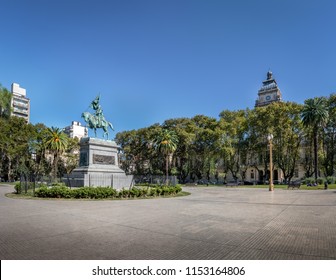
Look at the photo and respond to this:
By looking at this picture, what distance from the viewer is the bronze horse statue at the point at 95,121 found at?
2862cm

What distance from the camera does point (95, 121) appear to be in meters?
29.2

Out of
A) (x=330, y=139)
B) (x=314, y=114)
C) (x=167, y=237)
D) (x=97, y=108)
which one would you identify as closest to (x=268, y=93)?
(x=330, y=139)

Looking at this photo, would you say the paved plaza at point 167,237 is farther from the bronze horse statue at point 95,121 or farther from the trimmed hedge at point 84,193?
the bronze horse statue at point 95,121

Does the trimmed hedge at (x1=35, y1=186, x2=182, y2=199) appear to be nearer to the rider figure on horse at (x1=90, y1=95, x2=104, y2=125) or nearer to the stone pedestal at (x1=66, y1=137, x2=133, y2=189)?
the stone pedestal at (x1=66, y1=137, x2=133, y2=189)

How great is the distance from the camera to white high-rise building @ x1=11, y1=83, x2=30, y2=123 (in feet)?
313

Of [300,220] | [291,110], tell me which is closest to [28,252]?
[300,220]

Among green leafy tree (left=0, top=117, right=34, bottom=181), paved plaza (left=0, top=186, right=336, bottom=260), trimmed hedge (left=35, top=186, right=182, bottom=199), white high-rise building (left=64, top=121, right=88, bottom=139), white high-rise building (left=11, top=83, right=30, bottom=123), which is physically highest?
white high-rise building (left=11, top=83, right=30, bottom=123)

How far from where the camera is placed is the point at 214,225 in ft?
27.7

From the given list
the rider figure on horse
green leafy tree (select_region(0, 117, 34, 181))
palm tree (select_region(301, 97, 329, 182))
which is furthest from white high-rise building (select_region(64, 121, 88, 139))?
palm tree (select_region(301, 97, 329, 182))

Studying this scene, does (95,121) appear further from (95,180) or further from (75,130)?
(75,130)

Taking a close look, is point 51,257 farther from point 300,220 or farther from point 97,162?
point 97,162

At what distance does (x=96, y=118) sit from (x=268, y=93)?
83.5 metres

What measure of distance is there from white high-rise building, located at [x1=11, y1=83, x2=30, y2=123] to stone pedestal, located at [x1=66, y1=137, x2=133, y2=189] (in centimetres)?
8290

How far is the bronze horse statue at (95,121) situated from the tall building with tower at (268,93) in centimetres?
7935
